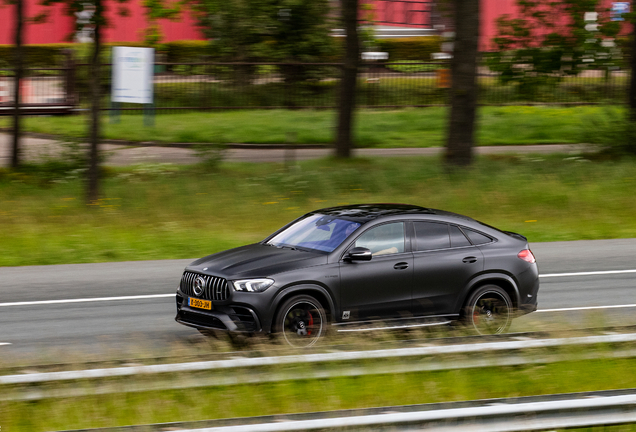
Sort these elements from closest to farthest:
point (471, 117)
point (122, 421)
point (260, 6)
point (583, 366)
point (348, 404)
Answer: point (122, 421), point (348, 404), point (583, 366), point (471, 117), point (260, 6)

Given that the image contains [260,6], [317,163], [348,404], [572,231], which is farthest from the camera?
[260,6]

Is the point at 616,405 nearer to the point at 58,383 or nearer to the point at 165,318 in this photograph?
the point at 58,383

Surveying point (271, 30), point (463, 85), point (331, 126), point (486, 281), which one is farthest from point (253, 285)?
point (271, 30)

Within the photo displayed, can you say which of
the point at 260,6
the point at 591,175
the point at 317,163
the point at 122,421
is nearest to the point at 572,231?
the point at 591,175

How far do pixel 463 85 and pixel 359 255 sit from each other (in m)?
12.6

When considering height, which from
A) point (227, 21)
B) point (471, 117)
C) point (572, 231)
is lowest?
point (572, 231)

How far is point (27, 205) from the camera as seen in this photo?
17.2 meters

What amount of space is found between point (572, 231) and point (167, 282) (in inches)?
335

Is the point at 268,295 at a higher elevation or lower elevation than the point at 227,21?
lower

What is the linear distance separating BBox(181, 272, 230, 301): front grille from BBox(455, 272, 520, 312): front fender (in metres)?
2.50

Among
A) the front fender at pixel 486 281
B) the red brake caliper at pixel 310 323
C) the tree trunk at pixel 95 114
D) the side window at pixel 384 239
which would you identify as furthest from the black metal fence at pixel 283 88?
the red brake caliper at pixel 310 323

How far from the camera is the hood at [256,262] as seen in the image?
26.7 ft

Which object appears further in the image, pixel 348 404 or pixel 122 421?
pixel 348 404

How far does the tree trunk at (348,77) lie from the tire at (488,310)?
13.7 metres
